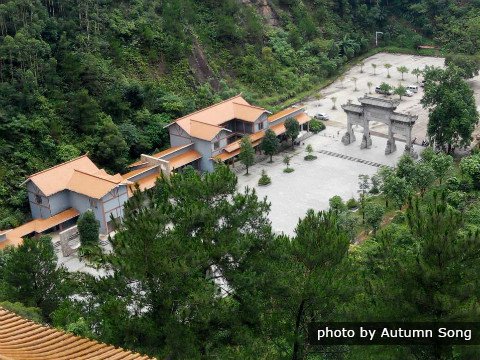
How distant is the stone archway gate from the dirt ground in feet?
7.32

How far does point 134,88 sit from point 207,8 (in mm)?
12705

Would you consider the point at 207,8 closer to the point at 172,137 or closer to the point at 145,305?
the point at 172,137

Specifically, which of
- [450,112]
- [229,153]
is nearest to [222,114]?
[229,153]

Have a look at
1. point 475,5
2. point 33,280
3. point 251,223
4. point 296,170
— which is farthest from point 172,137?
point 475,5

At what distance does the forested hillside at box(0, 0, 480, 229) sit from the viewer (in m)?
33.5

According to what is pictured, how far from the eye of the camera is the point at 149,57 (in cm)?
4112

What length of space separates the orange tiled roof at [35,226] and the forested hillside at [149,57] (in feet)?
2.87

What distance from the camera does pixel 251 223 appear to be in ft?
52.4

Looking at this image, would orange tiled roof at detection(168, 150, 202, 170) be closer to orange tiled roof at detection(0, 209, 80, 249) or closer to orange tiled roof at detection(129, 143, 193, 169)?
orange tiled roof at detection(129, 143, 193, 169)

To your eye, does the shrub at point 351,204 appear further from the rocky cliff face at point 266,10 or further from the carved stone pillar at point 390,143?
the rocky cliff face at point 266,10

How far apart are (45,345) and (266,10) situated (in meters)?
45.1

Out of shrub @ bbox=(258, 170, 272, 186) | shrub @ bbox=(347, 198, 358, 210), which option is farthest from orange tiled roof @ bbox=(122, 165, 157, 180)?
shrub @ bbox=(347, 198, 358, 210)

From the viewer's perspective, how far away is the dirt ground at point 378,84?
138 ft

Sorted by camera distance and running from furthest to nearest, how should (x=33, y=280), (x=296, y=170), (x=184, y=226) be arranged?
(x=296, y=170) → (x=33, y=280) → (x=184, y=226)
